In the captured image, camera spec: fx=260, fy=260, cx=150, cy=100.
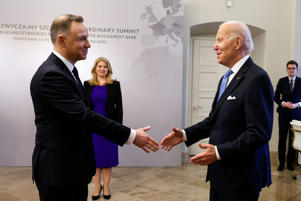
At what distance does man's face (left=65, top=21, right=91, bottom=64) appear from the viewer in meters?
1.60

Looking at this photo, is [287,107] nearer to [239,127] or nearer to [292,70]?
[292,70]

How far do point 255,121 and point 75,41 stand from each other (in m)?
1.16

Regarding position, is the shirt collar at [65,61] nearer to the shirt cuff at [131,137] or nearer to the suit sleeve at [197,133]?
the shirt cuff at [131,137]

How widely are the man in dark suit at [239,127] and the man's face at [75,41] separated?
0.89m

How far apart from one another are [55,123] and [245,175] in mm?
1146

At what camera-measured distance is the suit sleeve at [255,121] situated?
1.41 meters

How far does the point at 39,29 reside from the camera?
15.5 feet

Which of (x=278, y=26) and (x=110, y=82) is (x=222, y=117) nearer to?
(x=110, y=82)

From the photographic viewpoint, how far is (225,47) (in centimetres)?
167

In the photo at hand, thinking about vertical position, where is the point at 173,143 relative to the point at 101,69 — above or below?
below

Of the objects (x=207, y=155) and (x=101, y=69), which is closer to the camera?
Answer: (x=207, y=155)

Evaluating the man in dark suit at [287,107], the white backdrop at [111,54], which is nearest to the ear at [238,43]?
the white backdrop at [111,54]

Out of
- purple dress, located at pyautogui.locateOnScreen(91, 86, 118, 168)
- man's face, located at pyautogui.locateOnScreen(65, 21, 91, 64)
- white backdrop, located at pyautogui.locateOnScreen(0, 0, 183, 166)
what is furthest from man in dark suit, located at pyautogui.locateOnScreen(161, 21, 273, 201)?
white backdrop, located at pyautogui.locateOnScreen(0, 0, 183, 166)

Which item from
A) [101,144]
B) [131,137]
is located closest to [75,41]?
[131,137]
